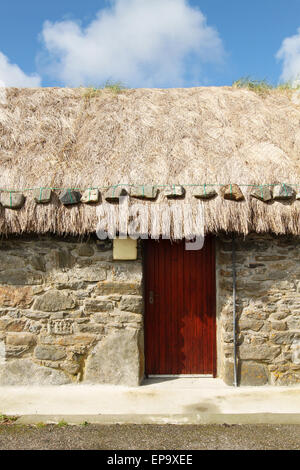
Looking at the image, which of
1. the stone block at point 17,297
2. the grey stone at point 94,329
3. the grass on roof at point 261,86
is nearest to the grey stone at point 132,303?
the grey stone at point 94,329

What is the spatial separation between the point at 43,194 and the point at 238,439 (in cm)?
347

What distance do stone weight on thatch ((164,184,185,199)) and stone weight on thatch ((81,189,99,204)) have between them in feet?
2.91

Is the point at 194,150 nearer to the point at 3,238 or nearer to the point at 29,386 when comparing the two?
the point at 3,238

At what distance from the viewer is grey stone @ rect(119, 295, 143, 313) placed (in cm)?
434

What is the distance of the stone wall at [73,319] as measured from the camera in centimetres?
434

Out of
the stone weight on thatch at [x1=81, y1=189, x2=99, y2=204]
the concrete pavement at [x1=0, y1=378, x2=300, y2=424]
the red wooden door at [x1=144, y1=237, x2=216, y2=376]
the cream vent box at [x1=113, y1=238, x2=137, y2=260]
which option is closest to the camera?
the concrete pavement at [x1=0, y1=378, x2=300, y2=424]

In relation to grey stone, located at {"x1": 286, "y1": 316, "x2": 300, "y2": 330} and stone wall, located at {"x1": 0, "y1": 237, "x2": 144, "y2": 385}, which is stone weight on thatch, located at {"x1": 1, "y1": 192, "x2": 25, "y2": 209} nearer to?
stone wall, located at {"x1": 0, "y1": 237, "x2": 144, "y2": 385}

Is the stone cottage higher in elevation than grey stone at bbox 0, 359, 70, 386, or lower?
higher

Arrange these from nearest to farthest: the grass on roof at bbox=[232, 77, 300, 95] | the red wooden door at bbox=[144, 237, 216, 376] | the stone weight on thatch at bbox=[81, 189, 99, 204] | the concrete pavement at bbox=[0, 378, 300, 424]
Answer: the concrete pavement at bbox=[0, 378, 300, 424], the stone weight on thatch at bbox=[81, 189, 99, 204], the red wooden door at bbox=[144, 237, 216, 376], the grass on roof at bbox=[232, 77, 300, 95]

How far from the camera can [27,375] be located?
435 centimetres

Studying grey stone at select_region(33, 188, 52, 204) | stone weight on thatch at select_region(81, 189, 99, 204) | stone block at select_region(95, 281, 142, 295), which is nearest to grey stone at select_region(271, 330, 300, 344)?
stone block at select_region(95, 281, 142, 295)

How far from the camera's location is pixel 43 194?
4.30m

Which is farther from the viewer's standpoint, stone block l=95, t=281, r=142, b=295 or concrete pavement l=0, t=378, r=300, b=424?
stone block l=95, t=281, r=142, b=295

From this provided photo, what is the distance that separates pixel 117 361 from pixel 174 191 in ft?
7.60
